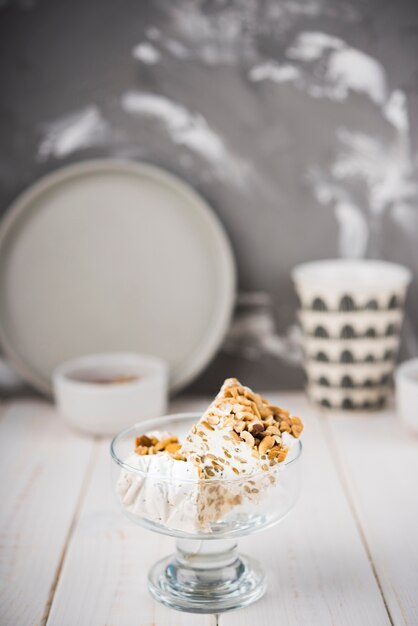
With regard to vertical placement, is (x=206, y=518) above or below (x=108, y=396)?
above

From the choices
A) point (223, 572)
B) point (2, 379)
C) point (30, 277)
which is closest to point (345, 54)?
point (30, 277)

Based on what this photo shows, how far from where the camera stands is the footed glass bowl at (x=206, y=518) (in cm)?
91

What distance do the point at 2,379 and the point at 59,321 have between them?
0.16 m

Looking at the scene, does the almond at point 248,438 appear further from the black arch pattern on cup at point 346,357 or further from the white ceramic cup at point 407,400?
the black arch pattern on cup at point 346,357

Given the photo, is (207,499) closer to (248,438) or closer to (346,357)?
(248,438)

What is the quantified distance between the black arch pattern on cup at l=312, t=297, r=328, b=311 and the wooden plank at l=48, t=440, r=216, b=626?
1.67ft

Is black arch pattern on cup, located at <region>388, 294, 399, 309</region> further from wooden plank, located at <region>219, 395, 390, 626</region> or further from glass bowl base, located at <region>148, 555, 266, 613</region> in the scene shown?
glass bowl base, located at <region>148, 555, 266, 613</region>

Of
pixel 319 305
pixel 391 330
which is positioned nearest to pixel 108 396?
pixel 319 305

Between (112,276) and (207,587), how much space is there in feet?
2.60

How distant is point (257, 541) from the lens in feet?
3.72

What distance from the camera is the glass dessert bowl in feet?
2.98

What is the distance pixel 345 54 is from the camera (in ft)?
5.32

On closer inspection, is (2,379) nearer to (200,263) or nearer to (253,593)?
(200,263)

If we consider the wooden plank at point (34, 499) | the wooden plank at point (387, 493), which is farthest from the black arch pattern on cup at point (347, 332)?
the wooden plank at point (34, 499)
